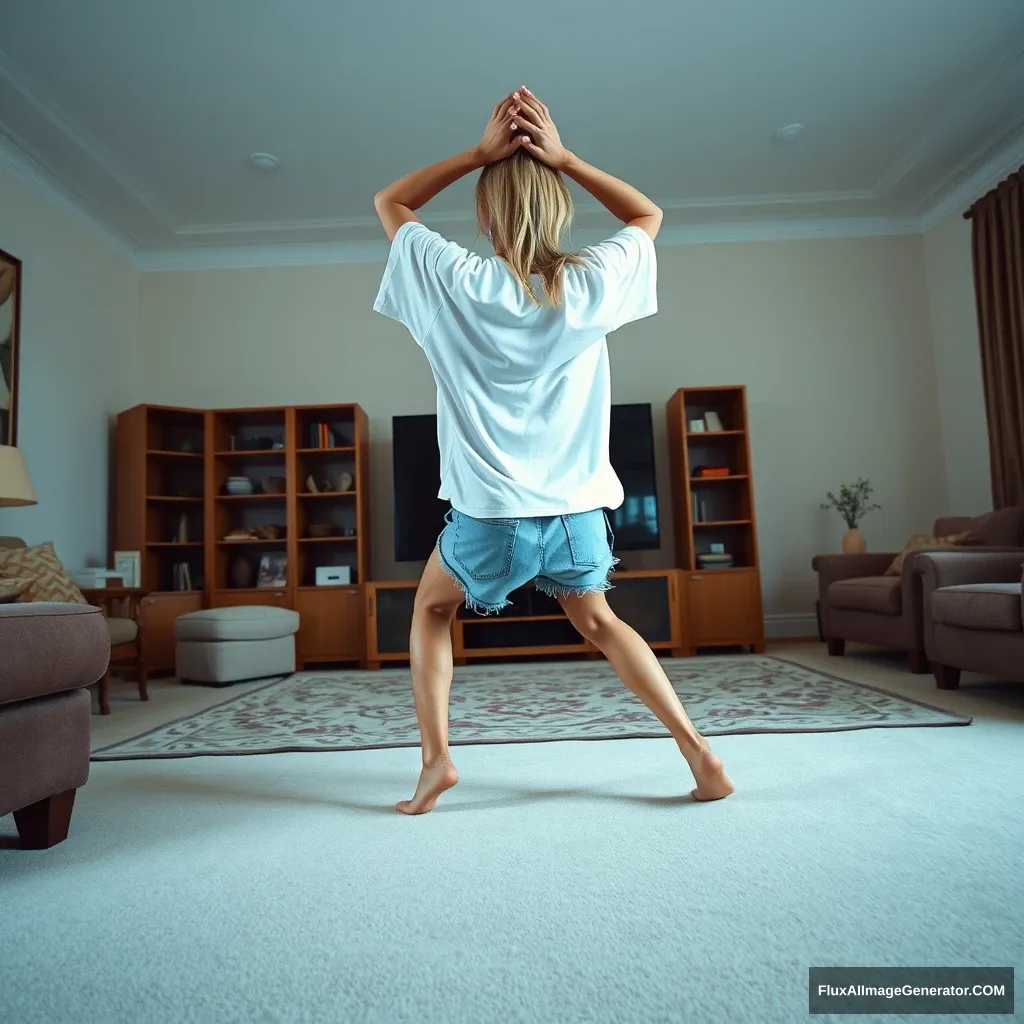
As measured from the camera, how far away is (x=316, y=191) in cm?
513

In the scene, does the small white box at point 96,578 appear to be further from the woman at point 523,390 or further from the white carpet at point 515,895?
the woman at point 523,390

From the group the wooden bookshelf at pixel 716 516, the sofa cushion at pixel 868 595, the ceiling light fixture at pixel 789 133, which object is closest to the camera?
the sofa cushion at pixel 868 595

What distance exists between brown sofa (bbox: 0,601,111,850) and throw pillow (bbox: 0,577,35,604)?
4.12 ft

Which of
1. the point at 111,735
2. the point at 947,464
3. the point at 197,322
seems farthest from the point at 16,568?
the point at 947,464

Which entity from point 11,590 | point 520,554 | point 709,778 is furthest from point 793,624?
point 11,590

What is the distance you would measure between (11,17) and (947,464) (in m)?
5.94

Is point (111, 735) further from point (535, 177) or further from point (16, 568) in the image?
point (535, 177)

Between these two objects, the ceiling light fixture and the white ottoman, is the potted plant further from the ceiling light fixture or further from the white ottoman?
the white ottoman

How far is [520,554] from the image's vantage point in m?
1.46

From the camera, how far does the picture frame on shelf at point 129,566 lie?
4.78 metres

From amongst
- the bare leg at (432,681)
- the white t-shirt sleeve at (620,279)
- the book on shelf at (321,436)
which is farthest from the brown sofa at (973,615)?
the book on shelf at (321,436)

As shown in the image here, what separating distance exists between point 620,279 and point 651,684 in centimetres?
77

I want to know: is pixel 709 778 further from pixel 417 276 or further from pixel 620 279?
pixel 417 276

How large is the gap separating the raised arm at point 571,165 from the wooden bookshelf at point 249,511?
3.71 m
